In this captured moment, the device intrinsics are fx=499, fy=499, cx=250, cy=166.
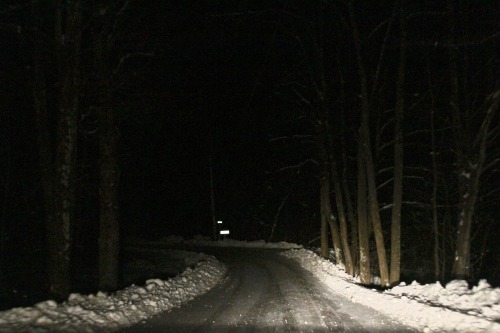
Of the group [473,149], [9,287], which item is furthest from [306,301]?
[9,287]

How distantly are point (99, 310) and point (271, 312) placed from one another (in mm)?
4029

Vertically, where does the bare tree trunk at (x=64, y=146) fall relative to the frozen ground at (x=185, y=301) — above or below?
above

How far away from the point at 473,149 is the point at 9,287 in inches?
731

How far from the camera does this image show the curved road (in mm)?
10188

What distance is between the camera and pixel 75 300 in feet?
36.4

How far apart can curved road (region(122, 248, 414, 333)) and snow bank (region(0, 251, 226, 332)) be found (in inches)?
16.9

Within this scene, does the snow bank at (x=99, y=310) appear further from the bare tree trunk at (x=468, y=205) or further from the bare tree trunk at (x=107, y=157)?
the bare tree trunk at (x=468, y=205)

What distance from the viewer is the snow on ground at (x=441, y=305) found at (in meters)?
9.14

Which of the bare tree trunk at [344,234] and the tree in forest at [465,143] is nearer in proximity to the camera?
the tree in forest at [465,143]

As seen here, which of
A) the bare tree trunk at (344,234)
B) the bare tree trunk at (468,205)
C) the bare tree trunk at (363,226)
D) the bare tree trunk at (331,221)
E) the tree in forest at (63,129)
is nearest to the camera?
the tree in forest at (63,129)

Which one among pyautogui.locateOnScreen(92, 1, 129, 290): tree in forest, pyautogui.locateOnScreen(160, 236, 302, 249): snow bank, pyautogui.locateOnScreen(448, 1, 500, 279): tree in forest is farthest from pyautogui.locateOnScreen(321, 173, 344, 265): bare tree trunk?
pyautogui.locateOnScreen(92, 1, 129, 290): tree in forest

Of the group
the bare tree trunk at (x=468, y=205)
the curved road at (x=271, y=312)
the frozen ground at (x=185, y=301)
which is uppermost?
the bare tree trunk at (x=468, y=205)

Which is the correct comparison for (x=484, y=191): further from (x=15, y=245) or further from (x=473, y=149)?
(x=15, y=245)

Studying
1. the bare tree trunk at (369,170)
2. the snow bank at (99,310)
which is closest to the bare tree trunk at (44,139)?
the snow bank at (99,310)
